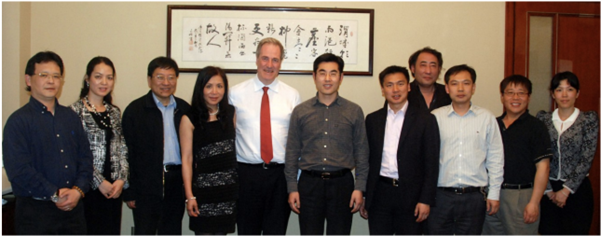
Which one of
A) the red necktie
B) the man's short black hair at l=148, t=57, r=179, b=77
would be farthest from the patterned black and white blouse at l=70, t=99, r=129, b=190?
the red necktie

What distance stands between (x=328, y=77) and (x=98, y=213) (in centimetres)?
160

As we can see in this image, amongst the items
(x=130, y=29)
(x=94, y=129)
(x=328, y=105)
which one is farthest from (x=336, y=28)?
(x=94, y=129)

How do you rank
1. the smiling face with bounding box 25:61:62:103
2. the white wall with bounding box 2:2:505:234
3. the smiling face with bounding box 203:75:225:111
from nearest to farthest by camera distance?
the smiling face with bounding box 25:61:62:103 → the smiling face with bounding box 203:75:225:111 → the white wall with bounding box 2:2:505:234

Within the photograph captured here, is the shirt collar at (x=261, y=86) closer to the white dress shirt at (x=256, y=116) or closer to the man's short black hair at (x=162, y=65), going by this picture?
the white dress shirt at (x=256, y=116)

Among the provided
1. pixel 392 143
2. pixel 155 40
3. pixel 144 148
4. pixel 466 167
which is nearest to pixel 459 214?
pixel 466 167

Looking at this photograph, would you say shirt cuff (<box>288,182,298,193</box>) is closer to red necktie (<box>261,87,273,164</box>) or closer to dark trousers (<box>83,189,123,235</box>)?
red necktie (<box>261,87,273,164</box>)

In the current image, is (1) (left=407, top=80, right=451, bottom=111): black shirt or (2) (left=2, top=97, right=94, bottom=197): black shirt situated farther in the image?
(1) (left=407, top=80, right=451, bottom=111): black shirt

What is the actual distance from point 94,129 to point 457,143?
213 cm

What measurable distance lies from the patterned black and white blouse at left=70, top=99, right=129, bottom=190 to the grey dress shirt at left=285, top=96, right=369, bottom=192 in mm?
996

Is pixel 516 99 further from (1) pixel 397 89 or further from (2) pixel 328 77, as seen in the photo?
(2) pixel 328 77

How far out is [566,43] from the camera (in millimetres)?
3359

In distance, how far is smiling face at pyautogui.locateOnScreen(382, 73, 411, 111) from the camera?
92.4 inches

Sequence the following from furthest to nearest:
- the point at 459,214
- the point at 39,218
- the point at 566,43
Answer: the point at 566,43, the point at 459,214, the point at 39,218

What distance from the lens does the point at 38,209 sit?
6.64 feet
